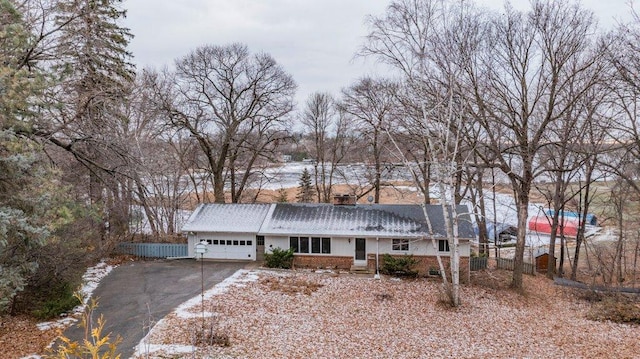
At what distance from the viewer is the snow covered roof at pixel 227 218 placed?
22.8 meters

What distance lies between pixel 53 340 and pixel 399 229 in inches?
599

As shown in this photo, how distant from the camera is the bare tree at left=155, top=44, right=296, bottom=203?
92.1 feet

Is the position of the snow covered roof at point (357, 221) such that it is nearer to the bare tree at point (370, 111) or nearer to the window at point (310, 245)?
the window at point (310, 245)

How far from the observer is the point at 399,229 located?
21.9 meters

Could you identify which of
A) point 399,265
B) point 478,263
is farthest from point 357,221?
point 478,263

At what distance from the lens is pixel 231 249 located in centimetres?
2319

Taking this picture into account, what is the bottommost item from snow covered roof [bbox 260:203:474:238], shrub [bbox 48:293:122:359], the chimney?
shrub [bbox 48:293:122:359]

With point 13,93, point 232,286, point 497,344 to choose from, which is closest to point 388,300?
point 497,344

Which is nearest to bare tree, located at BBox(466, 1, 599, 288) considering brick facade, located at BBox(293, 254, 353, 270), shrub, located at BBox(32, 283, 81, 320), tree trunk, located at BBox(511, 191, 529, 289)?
tree trunk, located at BBox(511, 191, 529, 289)

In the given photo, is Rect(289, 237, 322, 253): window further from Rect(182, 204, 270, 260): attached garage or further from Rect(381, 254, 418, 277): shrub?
Rect(381, 254, 418, 277): shrub

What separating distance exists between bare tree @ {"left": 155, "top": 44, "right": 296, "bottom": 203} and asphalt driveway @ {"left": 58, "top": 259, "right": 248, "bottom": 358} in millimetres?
9114

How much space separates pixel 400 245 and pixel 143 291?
1191cm

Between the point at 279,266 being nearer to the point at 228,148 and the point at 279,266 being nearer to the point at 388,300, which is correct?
the point at 388,300

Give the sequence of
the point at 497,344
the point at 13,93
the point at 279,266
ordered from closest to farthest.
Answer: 1. the point at 13,93
2. the point at 497,344
3. the point at 279,266
